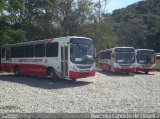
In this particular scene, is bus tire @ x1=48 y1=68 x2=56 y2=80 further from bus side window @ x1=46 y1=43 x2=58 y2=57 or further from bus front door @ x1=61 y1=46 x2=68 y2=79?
bus front door @ x1=61 y1=46 x2=68 y2=79

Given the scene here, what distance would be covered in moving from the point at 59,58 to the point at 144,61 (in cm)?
1557

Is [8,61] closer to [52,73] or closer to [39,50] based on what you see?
[39,50]

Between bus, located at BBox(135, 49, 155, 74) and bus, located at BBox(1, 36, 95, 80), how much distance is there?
42.8 ft

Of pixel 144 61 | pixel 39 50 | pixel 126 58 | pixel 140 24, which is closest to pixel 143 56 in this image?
pixel 144 61

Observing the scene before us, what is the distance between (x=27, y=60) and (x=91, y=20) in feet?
86.9

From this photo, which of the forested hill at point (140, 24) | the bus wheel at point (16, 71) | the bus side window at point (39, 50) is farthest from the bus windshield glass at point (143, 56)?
the forested hill at point (140, 24)

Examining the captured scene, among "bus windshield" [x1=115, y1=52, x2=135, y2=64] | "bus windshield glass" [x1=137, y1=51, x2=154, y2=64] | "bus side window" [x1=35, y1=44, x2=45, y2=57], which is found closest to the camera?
"bus side window" [x1=35, y1=44, x2=45, y2=57]

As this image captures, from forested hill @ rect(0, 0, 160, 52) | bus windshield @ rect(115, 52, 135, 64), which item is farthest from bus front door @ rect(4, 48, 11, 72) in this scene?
bus windshield @ rect(115, 52, 135, 64)

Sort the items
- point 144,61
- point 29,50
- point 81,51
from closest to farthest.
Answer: point 81,51 < point 29,50 < point 144,61

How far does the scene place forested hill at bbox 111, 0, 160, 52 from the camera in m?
83.7

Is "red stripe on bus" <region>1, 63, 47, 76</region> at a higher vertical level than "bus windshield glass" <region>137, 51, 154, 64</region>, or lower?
lower

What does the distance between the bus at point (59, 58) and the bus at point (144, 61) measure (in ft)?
42.8

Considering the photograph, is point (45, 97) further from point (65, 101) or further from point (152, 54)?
point (152, 54)

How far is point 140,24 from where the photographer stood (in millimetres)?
93125
